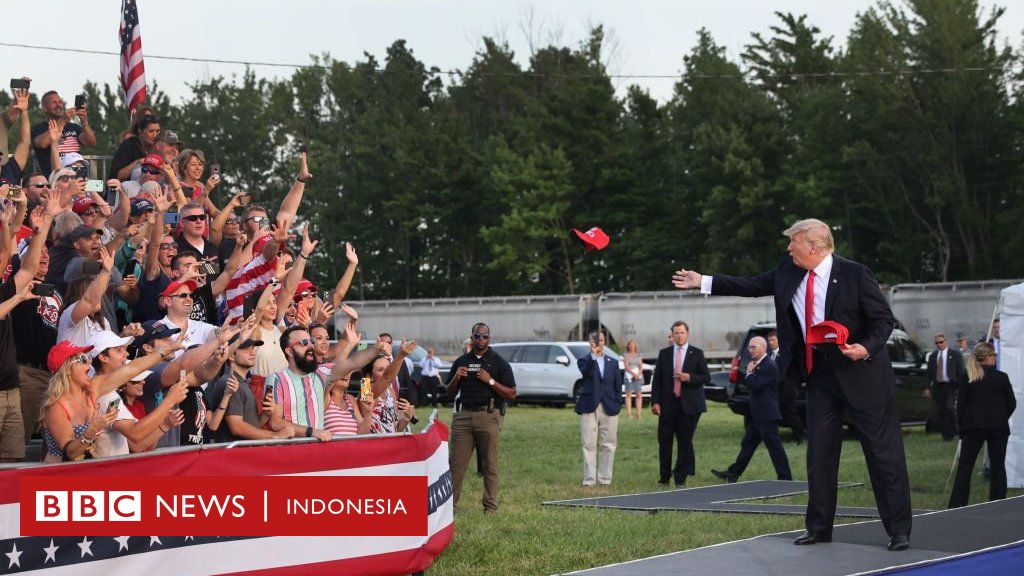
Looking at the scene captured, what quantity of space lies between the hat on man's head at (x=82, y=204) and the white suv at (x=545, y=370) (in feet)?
73.5

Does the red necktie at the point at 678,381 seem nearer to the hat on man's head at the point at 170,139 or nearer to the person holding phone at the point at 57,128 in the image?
the hat on man's head at the point at 170,139

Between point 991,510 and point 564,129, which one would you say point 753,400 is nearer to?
point 991,510

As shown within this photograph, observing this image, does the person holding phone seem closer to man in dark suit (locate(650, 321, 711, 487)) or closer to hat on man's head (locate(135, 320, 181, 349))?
hat on man's head (locate(135, 320, 181, 349))

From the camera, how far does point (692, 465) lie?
686 inches

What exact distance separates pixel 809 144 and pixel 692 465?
49.7 m

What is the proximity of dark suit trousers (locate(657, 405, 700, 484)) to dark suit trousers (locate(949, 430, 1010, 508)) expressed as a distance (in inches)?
155

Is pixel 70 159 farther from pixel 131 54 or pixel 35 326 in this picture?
pixel 131 54

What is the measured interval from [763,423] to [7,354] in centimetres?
1011

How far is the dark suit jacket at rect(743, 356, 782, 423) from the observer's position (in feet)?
55.9

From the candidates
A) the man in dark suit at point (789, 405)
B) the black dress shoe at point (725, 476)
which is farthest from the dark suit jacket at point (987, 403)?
the man in dark suit at point (789, 405)

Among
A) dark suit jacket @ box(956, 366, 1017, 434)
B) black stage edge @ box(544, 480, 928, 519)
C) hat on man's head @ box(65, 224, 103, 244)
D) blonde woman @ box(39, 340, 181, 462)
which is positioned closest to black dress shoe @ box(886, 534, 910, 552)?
black stage edge @ box(544, 480, 928, 519)

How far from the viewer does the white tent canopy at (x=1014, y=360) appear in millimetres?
15492

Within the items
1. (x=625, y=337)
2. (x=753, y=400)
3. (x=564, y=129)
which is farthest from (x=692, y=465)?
(x=564, y=129)

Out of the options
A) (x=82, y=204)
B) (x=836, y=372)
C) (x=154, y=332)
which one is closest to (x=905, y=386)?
(x=836, y=372)
